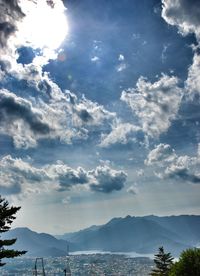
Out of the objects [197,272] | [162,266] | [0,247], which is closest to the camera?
[0,247]

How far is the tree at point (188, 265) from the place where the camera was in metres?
51.8

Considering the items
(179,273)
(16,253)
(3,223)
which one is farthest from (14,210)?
(179,273)

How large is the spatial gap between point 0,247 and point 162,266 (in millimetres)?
45864

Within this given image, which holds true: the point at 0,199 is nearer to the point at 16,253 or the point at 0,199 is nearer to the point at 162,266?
the point at 16,253

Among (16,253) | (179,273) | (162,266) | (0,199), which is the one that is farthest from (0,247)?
(162,266)

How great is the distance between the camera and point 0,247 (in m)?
38.4

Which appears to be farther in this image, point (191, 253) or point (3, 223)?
point (191, 253)

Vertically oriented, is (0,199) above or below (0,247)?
above

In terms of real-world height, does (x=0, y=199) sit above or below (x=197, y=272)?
above

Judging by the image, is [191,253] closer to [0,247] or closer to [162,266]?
[162,266]

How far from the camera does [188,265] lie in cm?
5231

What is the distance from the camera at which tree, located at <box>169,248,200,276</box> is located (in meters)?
51.8

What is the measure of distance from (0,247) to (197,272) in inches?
1130

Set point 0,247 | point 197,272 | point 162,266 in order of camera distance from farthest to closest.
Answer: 1. point 162,266
2. point 197,272
3. point 0,247
